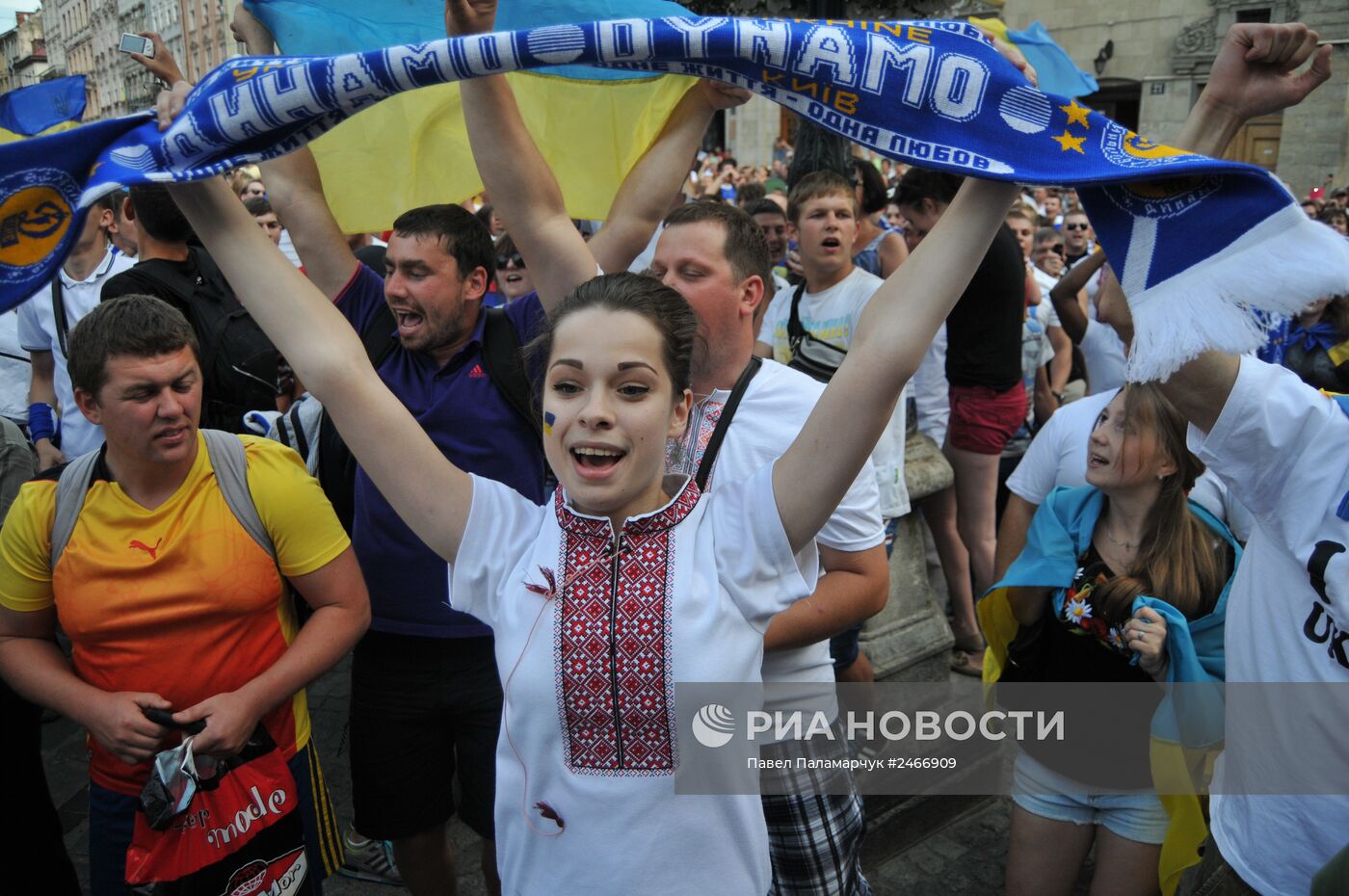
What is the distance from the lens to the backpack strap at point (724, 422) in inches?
88.8

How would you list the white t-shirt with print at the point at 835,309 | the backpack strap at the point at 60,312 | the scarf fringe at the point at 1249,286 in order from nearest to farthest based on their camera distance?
the scarf fringe at the point at 1249,286 < the backpack strap at the point at 60,312 < the white t-shirt with print at the point at 835,309

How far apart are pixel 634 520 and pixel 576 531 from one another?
4.3 inches

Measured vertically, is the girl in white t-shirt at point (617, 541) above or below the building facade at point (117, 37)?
below

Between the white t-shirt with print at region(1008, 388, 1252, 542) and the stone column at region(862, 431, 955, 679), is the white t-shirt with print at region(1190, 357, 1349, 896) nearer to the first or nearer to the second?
the white t-shirt with print at region(1008, 388, 1252, 542)

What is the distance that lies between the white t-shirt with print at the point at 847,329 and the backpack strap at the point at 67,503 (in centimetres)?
240

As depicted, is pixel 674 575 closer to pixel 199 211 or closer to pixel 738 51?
pixel 738 51

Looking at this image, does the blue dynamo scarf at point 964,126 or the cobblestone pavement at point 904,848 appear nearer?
the blue dynamo scarf at point 964,126

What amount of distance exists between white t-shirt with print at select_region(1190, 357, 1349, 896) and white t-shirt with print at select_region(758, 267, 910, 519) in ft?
5.20

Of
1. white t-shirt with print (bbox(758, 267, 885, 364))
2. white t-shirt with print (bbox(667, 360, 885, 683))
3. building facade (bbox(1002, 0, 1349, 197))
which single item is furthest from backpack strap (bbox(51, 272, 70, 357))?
building facade (bbox(1002, 0, 1349, 197))

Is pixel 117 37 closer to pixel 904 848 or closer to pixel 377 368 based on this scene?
pixel 377 368

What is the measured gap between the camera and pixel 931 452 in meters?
4.71

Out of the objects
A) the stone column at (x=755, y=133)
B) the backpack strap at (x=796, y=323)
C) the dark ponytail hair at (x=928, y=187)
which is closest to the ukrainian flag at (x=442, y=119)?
the backpack strap at (x=796, y=323)

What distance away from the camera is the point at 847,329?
440 centimetres

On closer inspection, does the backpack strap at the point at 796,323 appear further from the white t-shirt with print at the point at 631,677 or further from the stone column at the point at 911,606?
the white t-shirt with print at the point at 631,677
